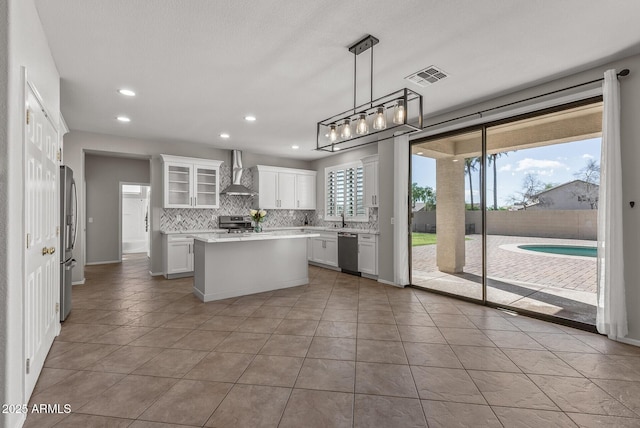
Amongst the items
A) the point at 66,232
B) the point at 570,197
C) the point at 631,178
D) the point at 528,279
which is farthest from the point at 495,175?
the point at 66,232

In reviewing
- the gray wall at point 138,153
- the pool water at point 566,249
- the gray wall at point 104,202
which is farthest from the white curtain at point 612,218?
the gray wall at point 104,202

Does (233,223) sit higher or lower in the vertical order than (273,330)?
higher

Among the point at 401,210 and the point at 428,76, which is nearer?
the point at 428,76

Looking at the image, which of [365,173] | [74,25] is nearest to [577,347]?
[365,173]

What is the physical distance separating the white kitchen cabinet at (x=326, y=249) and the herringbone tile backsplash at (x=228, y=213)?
1.97 ft

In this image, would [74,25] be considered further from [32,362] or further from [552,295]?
[552,295]

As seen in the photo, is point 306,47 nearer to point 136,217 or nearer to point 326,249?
point 326,249

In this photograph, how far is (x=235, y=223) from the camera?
679 centimetres

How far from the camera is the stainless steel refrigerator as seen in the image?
3326mm

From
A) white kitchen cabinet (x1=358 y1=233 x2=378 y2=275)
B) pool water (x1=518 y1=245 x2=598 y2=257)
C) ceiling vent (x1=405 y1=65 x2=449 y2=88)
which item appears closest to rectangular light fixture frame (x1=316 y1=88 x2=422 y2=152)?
ceiling vent (x1=405 y1=65 x2=449 y2=88)

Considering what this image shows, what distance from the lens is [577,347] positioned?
9.21ft

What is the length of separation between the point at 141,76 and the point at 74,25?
89 centimetres

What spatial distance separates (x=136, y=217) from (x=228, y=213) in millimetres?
5514

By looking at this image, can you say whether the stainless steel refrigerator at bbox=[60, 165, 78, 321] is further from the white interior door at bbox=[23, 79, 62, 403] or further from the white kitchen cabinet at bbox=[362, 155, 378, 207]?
the white kitchen cabinet at bbox=[362, 155, 378, 207]
